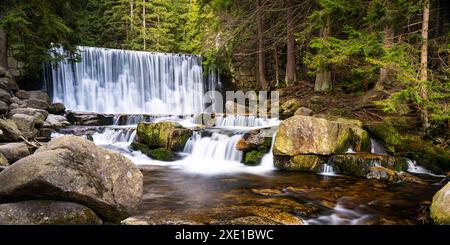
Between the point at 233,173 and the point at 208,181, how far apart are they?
106cm

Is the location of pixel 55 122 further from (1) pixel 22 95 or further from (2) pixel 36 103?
(1) pixel 22 95

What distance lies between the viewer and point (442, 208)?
5.16m

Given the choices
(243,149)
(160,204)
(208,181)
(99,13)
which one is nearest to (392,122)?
(243,149)

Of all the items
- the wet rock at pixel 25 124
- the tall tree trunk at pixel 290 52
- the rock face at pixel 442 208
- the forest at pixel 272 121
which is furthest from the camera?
the tall tree trunk at pixel 290 52

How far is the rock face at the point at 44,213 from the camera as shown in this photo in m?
3.56

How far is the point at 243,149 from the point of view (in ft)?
34.8

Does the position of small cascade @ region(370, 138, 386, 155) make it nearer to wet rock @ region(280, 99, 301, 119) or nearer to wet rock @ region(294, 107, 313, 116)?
wet rock @ region(294, 107, 313, 116)

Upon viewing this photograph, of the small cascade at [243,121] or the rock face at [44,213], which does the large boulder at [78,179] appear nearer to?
the rock face at [44,213]

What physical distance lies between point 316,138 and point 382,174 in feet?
6.13

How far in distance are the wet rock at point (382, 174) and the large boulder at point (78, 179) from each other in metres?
6.05

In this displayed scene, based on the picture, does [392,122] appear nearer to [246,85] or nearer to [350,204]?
[350,204]

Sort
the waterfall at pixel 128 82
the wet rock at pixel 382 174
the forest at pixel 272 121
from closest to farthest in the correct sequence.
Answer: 1. the forest at pixel 272 121
2. the wet rock at pixel 382 174
3. the waterfall at pixel 128 82

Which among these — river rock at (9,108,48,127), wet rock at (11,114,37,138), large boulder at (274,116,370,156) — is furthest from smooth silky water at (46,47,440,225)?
wet rock at (11,114,37,138)

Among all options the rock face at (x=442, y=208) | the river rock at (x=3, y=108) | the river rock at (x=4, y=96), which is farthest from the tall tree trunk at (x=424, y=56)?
the river rock at (x=4, y=96)
